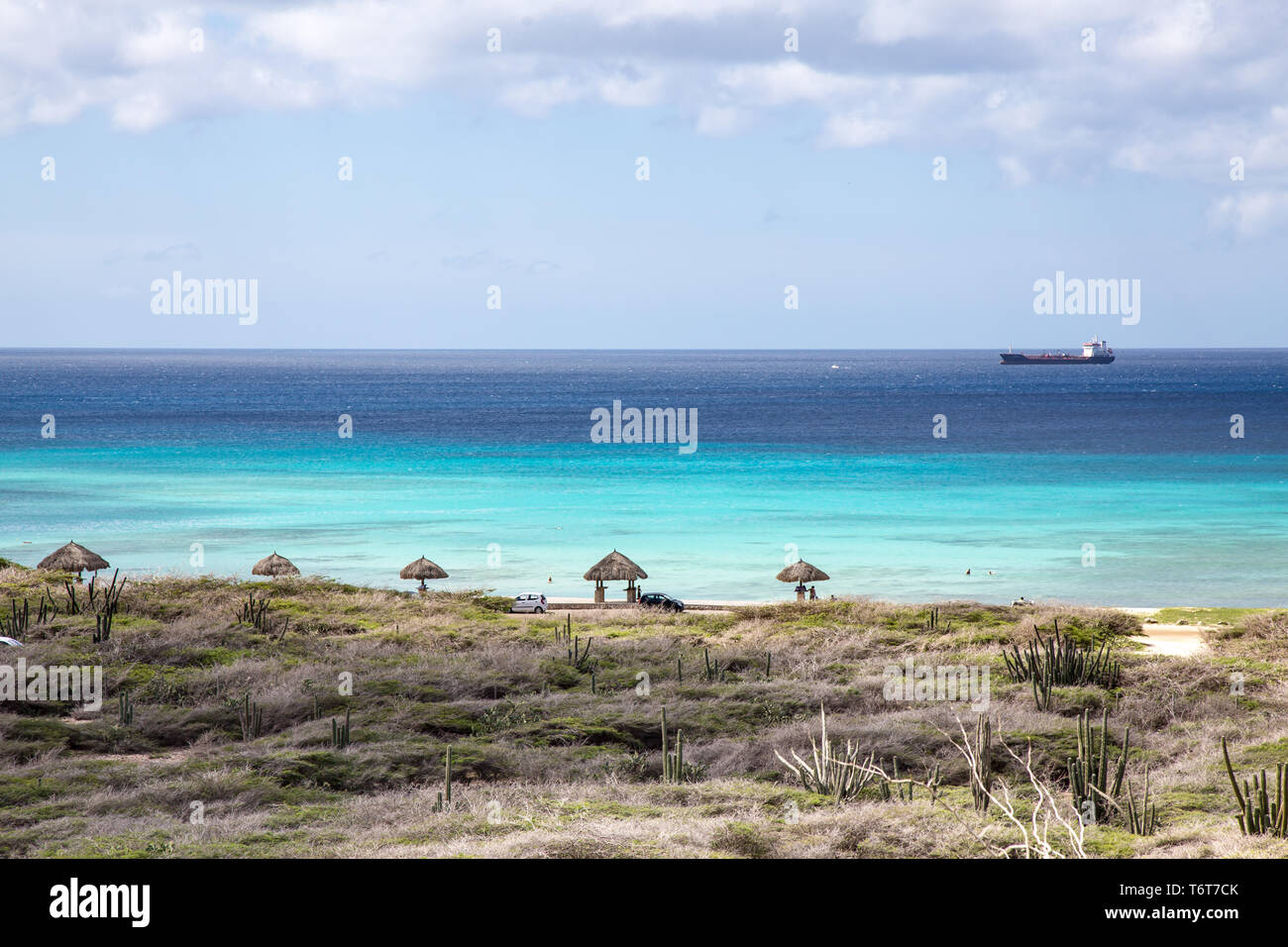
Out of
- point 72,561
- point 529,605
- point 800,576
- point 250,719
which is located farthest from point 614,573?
point 250,719

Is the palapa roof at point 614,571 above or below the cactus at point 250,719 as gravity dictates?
above

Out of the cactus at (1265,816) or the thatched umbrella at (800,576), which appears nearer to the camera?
the cactus at (1265,816)

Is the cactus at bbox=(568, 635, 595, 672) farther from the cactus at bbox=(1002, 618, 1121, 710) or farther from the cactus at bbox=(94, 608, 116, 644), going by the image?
the cactus at bbox=(94, 608, 116, 644)

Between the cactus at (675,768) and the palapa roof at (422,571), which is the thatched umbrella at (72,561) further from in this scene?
the cactus at (675,768)

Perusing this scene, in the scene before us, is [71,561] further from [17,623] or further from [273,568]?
[17,623]

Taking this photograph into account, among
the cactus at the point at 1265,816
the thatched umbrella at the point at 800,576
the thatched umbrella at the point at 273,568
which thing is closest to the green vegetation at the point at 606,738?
→ the cactus at the point at 1265,816
